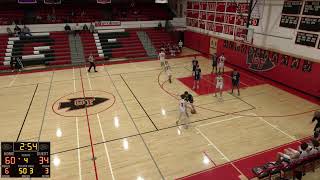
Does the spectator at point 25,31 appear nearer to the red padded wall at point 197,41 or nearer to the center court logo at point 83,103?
the center court logo at point 83,103

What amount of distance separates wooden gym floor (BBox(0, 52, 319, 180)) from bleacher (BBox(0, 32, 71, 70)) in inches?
195

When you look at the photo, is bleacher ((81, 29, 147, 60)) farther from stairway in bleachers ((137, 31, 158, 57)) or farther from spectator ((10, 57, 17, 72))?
spectator ((10, 57, 17, 72))

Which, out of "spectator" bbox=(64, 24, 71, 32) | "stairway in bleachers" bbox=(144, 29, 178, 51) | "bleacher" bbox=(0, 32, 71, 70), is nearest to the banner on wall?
"stairway in bleachers" bbox=(144, 29, 178, 51)

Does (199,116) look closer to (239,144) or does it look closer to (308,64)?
(239,144)

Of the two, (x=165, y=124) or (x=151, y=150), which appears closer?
(x=151, y=150)

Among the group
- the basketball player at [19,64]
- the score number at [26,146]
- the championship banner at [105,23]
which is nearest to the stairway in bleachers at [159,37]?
the championship banner at [105,23]

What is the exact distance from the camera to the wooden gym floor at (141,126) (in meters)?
9.09

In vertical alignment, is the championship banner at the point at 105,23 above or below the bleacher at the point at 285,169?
above

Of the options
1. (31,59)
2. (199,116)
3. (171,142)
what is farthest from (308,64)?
(31,59)

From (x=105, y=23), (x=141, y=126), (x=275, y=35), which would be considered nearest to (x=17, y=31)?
(x=105, y=23)

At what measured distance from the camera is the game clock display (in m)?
5.73

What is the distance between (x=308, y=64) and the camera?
15.1m

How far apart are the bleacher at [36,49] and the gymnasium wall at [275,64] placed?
15210 mm

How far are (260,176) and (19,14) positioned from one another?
3051 centimetres
